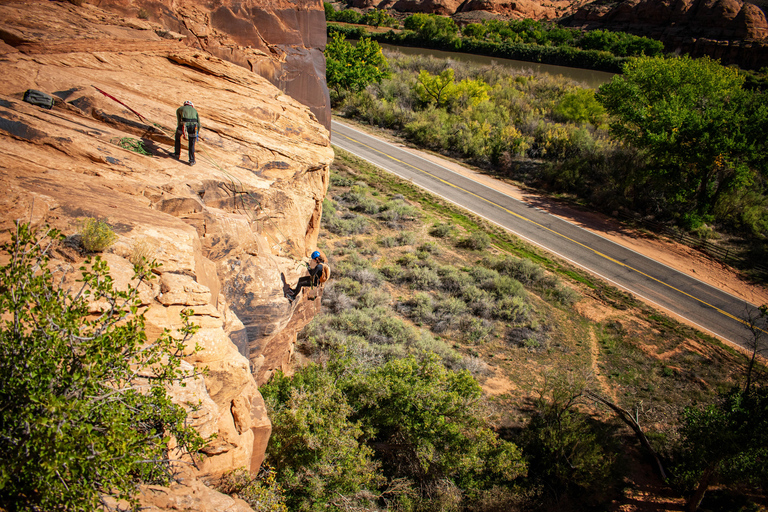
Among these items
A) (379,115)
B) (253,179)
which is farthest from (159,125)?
(379,115)

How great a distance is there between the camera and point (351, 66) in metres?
46.2

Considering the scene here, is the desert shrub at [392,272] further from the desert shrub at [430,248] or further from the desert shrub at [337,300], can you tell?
the desert shrub at [337,300]

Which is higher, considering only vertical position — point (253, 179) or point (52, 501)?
point (253, 179)

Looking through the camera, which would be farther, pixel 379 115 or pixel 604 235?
pixel 379 115

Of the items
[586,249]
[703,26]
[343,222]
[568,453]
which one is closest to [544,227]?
[586,249]

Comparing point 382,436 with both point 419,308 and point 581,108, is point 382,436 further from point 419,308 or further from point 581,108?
point 581,108

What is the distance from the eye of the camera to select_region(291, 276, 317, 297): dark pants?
10671 millimetres

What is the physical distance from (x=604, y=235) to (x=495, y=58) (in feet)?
185

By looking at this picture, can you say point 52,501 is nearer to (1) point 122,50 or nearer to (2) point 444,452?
(2) point 444,452

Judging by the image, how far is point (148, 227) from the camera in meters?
6.85

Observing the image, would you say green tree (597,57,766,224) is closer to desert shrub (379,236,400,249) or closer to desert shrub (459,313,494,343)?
desert shrub (379,236,400,249)

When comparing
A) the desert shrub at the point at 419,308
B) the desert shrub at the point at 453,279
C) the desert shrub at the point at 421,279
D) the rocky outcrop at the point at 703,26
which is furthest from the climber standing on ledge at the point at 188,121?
the rocky outcrop at the point at 703,26

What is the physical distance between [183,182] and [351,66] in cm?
4197

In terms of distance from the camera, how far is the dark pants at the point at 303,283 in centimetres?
1067
